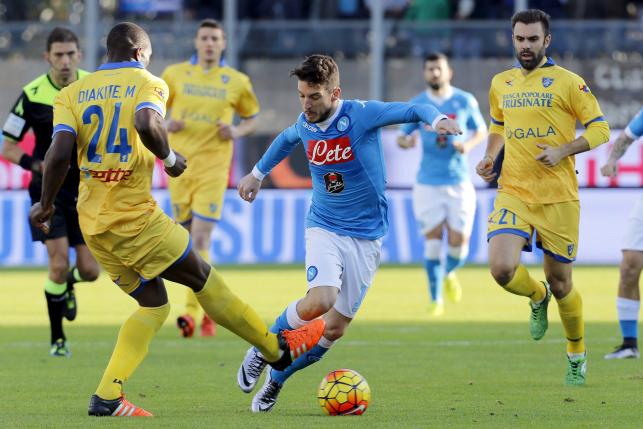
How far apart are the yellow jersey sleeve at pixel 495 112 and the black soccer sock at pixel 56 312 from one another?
353 centimetres

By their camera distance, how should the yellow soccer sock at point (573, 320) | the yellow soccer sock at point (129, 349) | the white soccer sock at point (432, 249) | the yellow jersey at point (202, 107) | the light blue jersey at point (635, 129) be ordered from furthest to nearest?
the white soccer sock at point (432, 249) → the yellow jersey at point (202, 107) → the light blue jersey at point (635, 129) → the yellow soccer sock at point (573, 320) → the yellow soccer sock at point (129, 349)

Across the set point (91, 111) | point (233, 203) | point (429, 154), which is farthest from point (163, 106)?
point (233, 203)

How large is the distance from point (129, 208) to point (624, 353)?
4.36m

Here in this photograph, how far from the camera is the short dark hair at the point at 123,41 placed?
7320 mm

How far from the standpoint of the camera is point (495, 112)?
30.1 feet

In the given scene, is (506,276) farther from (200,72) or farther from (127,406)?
(200,72)

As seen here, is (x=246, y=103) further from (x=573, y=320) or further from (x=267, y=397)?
(x=267, y=397)

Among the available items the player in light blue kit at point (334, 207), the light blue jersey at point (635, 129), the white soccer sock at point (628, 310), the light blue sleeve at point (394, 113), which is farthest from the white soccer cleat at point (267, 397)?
the light blue jersey at point (635, 129)

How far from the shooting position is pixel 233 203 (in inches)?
754

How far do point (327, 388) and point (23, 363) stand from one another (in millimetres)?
3245

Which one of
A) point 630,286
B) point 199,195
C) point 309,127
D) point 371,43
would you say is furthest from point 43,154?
point 371,43

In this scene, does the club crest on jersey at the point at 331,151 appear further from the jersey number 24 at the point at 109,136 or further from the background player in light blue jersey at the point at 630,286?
the background player in light blue jersey at the point at 630,286

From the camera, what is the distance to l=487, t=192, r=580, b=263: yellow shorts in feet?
28.6

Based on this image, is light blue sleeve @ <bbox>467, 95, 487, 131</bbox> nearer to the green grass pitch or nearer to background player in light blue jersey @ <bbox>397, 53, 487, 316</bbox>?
background player in light blue jersey @ <bbox>397, 53, 487, 316</bbox>
